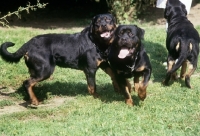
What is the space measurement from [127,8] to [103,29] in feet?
24.7

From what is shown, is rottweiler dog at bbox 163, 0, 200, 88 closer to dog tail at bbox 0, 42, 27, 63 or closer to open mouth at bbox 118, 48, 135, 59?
open mouth at bbox 118, 48, 135, 59

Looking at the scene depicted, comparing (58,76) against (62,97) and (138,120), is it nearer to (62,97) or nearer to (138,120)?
(62,97)

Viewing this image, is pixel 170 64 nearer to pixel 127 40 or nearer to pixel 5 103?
pixel 127 40

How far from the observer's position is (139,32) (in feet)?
18.3

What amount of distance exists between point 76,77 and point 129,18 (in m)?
6.44

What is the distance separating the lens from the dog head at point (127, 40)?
5328 millimetres

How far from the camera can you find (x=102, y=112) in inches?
213

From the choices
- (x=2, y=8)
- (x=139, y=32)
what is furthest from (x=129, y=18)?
(x=139, y=32)

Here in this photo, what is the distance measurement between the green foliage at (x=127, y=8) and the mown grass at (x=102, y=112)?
5.77m

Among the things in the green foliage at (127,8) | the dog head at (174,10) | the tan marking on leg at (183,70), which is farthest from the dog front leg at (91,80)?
the green foliage at (127,8)

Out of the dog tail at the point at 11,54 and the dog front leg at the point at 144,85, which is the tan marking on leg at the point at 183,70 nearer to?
the dog front leg at the point at 144,85

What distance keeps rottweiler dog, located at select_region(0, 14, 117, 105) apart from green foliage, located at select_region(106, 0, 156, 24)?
679cm

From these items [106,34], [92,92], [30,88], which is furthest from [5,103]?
[106,34]

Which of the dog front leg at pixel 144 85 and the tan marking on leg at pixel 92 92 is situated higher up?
the dog front leg at pixel 144 85
